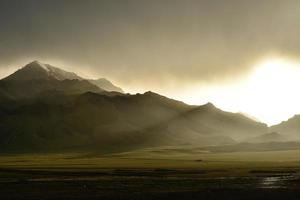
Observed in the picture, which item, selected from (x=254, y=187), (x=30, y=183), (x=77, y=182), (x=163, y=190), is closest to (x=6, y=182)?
(x=30, y=183)

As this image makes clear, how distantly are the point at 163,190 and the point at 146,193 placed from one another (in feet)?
14.4

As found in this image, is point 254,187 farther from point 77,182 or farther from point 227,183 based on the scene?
point 77,182

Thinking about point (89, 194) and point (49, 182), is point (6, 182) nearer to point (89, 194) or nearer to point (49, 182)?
point (49, 182)

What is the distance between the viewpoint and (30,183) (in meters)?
82.9

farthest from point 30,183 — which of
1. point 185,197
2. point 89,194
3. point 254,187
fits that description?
point 254,187

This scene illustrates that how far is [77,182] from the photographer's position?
84.2 metres

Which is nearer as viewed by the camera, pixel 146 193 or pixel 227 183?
pixel 146 193

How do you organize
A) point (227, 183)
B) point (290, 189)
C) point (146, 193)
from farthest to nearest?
point (227, 183)
point (290, 189)
point (146, 193)

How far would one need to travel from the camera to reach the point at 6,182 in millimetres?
85188

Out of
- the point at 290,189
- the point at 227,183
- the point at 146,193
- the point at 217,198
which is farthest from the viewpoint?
the point at 227,183

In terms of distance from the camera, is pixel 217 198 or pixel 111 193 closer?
pixel 217 198

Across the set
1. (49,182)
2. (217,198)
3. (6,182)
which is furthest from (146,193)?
(6,182)

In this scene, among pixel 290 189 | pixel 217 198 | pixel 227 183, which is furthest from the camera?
pixel 227 183

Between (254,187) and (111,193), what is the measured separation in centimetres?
2160
